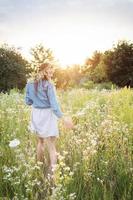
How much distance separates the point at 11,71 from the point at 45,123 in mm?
20322

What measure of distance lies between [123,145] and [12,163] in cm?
126

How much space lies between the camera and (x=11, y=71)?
2625 cm

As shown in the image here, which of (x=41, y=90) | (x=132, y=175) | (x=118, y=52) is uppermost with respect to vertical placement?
(x=118, y=52)

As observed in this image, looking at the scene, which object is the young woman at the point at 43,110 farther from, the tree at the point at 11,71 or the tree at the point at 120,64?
the tree at the point at 120,64

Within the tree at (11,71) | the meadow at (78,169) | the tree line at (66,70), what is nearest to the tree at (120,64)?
the tree line at (66,70)

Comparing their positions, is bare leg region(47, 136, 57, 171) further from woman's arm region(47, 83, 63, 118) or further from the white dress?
woman's arm region(47, 83, 63, 118)

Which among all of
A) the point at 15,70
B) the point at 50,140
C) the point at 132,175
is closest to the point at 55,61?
the point at 50,140

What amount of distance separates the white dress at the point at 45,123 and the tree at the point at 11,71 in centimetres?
1938

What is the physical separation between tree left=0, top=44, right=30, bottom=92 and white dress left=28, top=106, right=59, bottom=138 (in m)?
19.4

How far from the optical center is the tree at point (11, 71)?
25.9 meters

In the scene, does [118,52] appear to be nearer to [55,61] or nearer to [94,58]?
[94,58]

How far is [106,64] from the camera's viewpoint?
122ft

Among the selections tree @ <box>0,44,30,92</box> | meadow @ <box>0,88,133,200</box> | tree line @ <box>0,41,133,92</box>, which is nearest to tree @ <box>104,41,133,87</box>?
tree line @ <box>0,41,133,92</box>

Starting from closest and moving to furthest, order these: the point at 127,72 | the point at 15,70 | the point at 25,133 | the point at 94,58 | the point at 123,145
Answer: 1. the point at 123,145
2. the point at 25,133
3. the point at 15,70
4. the point at 127,72
5. the point at 94,58
